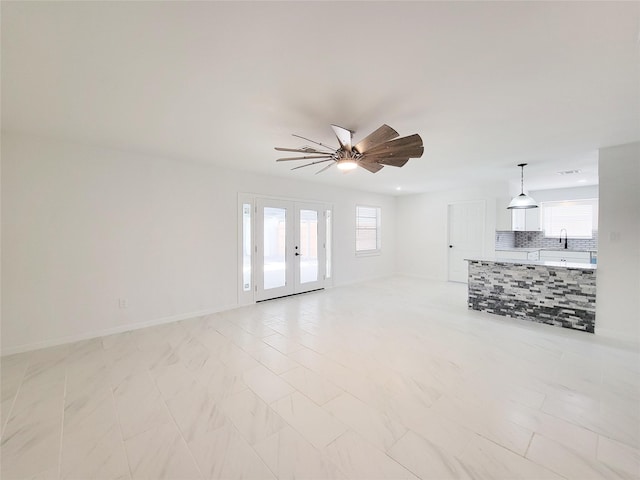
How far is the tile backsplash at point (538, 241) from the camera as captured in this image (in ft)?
22.2

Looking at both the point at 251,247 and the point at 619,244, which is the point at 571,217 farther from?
the point at 251,247

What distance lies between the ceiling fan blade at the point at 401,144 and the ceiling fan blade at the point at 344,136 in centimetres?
23

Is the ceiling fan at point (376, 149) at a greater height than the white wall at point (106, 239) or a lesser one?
greater

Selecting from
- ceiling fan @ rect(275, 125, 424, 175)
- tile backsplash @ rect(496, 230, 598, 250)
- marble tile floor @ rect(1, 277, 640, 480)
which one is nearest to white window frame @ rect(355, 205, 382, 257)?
tile backsplash @ rect(496, 230, 598, 250)

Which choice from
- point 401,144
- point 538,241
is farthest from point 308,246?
point 538,241

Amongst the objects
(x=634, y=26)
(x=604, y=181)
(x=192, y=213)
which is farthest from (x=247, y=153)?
(x=604, y=181)

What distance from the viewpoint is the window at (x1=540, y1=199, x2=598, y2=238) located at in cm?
684

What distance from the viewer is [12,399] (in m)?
2.23

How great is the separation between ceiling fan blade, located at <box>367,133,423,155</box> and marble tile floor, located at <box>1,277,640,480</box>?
6.98 ft

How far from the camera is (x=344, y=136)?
2434 millimetres

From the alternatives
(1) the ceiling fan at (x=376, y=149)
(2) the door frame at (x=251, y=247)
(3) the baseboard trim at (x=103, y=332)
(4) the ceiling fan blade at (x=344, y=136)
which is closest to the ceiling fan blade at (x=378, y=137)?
(1) the ceiling fan at (x=376, y=149)

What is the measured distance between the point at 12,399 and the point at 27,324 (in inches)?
50.9

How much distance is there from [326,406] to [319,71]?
2506 millimetres

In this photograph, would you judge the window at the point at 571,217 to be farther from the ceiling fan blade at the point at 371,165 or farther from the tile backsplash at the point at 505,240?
the ceiling fan blade at the point at 371,165
